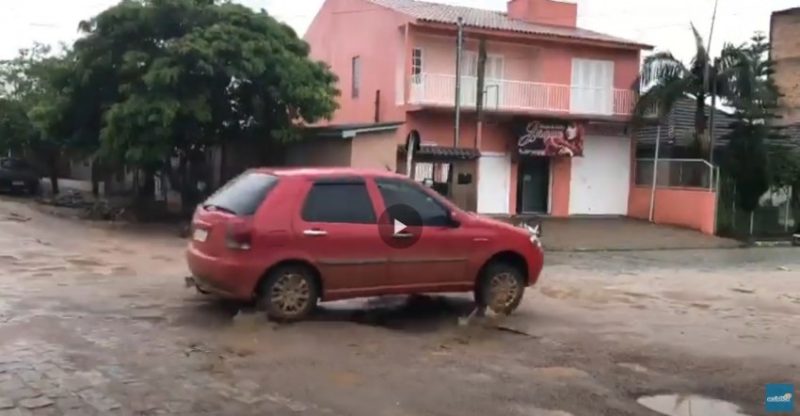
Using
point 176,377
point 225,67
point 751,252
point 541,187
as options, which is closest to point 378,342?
point 176,377

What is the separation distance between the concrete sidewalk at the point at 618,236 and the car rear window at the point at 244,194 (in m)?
12.3

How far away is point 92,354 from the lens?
714 centimetres

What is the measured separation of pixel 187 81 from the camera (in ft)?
67.0

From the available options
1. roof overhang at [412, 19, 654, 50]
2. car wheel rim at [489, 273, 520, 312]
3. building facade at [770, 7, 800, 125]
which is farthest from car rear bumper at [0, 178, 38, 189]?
→ building facade at [770, 7, 800, 125]

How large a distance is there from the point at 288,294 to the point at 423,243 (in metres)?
1.61

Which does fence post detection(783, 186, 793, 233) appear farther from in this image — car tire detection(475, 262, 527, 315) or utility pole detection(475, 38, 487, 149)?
car tire detection(475, 262, 527, 315)

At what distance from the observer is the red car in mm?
8516

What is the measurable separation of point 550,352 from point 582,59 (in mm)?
22197

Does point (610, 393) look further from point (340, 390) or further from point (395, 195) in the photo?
point (395, 195)

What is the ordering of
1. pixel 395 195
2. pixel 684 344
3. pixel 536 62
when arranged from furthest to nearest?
pixel 536 62 < pixel 395 195 < pixel 684 344

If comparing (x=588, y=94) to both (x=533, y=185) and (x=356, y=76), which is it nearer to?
(x=533, y=185)

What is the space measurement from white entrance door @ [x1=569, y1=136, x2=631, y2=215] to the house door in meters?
0.94
